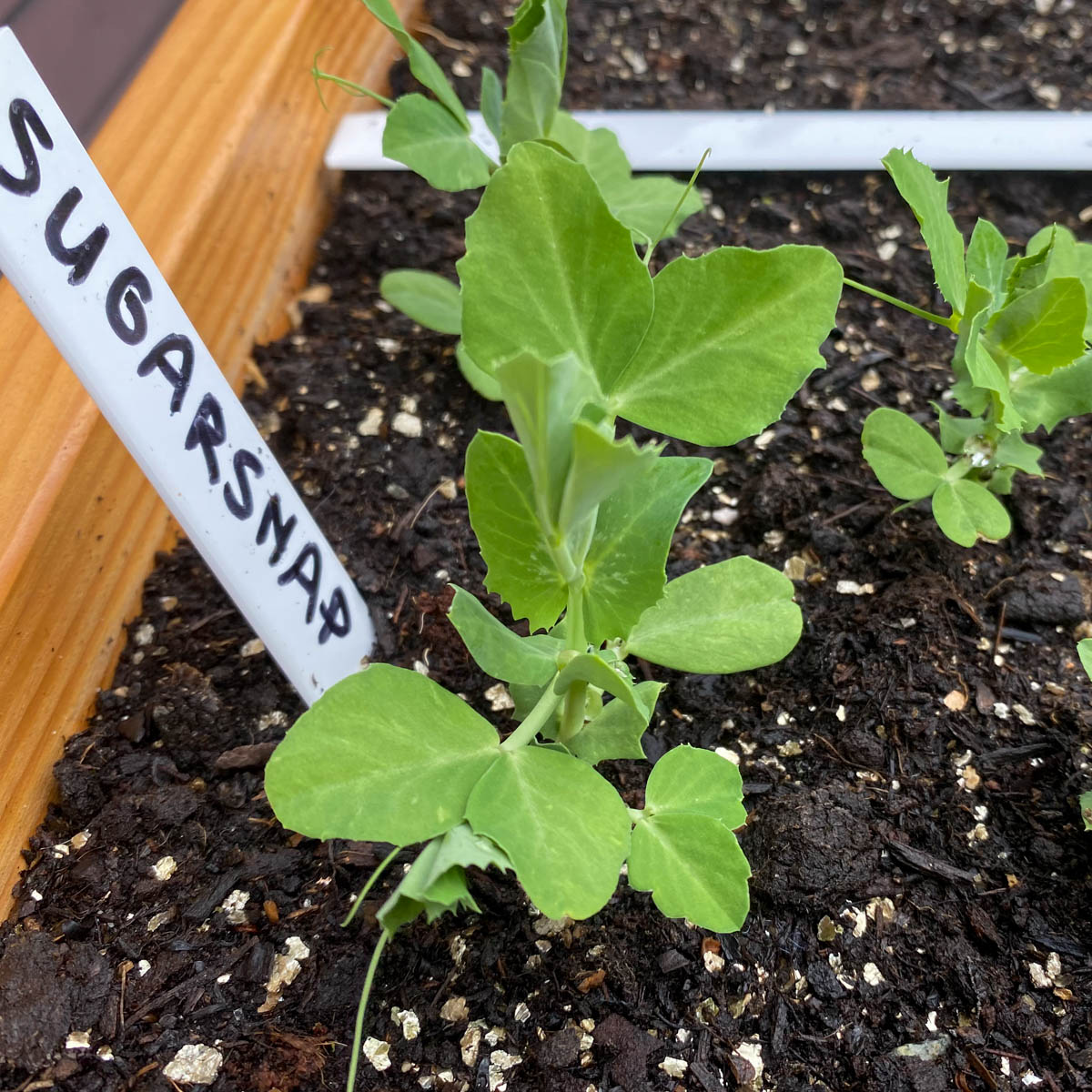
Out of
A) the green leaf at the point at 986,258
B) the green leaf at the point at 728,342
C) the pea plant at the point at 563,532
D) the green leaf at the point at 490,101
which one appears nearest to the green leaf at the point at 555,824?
the pea plant at the point at 563,532

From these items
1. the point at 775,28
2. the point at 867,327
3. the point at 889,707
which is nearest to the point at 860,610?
the point at 889,707

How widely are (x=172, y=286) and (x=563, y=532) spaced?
27.3 inches

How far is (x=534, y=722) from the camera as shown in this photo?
66 centimetres

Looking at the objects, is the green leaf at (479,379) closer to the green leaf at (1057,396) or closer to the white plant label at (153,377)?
the white plant label at (153,377)

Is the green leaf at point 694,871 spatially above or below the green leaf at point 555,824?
below

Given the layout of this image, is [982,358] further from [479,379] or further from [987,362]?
[479,379]

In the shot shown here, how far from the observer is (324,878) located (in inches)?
31.7

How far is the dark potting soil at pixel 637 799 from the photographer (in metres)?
0.73

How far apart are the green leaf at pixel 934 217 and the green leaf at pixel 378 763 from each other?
50cm

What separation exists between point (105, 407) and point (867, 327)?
3.06 ft

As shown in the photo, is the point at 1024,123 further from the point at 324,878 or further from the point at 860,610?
the point at 324,878

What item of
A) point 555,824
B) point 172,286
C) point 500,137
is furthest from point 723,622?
point 172,286

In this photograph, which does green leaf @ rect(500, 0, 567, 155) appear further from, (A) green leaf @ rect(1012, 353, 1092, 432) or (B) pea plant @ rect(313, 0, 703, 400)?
(A) green leaf @ rect(1012, 353, 1092, 432)

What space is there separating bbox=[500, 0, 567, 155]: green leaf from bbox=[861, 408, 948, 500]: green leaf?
0.41 metres
